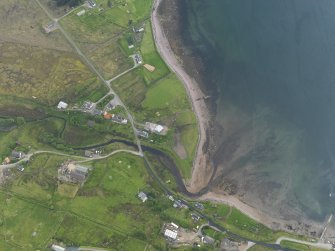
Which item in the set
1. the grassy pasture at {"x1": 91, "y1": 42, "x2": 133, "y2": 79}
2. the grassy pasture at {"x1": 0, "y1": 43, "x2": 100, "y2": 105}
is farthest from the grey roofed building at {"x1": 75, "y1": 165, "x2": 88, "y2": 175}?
the grassy pasture at {"x1": 91, "y1": 42, "x2": 133, "y2": 79}

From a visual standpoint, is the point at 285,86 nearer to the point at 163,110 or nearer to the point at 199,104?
the point at 199,104

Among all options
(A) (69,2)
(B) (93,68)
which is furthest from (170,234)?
(A) (69,2)

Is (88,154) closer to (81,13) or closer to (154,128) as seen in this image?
(154,128)

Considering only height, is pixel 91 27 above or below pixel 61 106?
above

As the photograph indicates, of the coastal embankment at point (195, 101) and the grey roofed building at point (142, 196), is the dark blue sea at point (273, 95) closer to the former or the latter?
the coastal embankment at point (195, 101)

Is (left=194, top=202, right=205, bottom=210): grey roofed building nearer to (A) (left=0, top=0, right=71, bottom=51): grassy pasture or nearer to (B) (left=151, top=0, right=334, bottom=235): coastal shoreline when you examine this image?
(B) (left=151, top=0, right=334, bottom=235): coastal shoreline

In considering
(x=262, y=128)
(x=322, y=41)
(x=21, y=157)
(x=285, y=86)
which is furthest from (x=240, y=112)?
(x=21, y=157)

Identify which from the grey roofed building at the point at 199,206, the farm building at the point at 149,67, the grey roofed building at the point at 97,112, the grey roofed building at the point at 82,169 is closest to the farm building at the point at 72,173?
the grey roofed building at the point at 82,169
